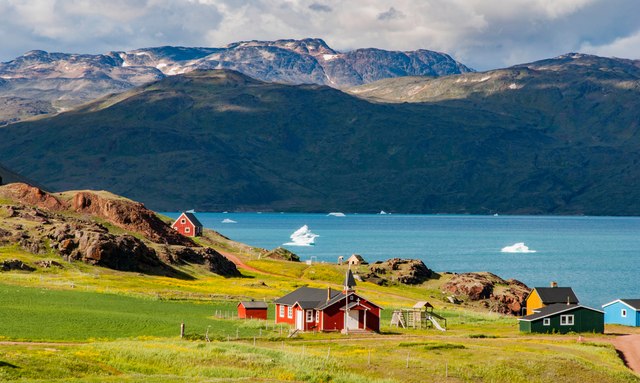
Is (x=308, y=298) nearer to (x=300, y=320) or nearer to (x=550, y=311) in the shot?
(x=300, y=320)

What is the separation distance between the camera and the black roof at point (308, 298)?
87812 millimetres

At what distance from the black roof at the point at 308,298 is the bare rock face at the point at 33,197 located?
89482 mm

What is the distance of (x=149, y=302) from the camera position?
330ft

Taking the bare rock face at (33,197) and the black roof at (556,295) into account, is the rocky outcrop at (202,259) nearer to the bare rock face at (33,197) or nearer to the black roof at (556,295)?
the bare rock face at (33,197)

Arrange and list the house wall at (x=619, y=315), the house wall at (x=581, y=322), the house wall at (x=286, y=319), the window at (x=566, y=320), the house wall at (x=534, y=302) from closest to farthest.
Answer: the house wall at (x=286, y=319) < the house wall at (x=581, y=322) < the window at (x=566, y=320) < the house wall at (x=619, y=315) < the house wall at (x=534, y=302)

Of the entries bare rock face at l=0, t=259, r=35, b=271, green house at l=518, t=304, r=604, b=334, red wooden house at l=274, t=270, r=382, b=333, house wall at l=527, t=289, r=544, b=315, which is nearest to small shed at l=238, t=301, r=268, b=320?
red wooden house at l=274, t=270, r=382, b=333

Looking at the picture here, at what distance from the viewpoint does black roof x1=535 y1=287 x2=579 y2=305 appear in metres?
110

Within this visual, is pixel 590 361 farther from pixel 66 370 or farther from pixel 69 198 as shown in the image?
pixel 69 198

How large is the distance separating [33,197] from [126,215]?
1727 centimetres

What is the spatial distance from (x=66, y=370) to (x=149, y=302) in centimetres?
4754

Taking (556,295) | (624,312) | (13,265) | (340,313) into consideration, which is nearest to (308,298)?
(340,313)

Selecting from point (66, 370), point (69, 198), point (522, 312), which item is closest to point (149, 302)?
point (66, 370)

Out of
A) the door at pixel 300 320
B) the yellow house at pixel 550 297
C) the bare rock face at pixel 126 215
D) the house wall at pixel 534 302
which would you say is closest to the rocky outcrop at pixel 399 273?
the house wall at pixel 534 302

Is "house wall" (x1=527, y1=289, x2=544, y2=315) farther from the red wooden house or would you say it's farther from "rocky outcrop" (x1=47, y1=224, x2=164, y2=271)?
"rocky outcrop" (x1=47, y1=224, x2=164, y2=271)
